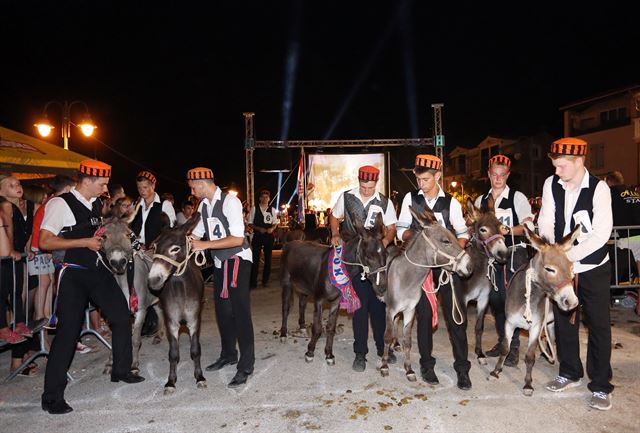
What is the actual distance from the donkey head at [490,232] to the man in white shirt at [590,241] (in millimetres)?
761

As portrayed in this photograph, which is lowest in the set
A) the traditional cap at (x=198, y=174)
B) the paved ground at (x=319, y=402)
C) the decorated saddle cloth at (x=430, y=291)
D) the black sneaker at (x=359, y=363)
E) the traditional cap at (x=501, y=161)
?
the paved ground at (x=319, y=402)

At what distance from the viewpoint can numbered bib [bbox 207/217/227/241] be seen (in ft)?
17.8

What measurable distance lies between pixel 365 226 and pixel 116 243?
295 centimetres

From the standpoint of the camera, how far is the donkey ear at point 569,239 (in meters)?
4.36

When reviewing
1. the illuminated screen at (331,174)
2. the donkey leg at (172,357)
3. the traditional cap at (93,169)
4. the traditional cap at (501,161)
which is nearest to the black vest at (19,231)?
the traditional cap at (93,169)

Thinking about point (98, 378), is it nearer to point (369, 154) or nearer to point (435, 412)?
point (435, 412)

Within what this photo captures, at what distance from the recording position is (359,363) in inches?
229

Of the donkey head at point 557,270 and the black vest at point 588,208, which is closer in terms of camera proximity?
the donkey head at point 557,270

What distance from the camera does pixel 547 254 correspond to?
4.52 metres

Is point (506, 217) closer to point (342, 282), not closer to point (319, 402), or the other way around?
point (342, 282)

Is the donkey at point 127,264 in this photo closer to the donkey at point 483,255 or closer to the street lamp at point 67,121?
the donkey at point 483,255

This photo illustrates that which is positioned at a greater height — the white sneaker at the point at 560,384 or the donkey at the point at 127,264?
the donkey at the point at 127,264

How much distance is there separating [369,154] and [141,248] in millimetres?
18968

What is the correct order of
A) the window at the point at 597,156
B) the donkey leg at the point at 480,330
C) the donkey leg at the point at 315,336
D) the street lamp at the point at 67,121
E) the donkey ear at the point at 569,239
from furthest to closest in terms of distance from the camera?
the window at the point at 597,156 → the street lamp at the point at 67,121 → the donkey leg at the point at 315,336 → the donkey leg at the point at 480,330 → the donkey ear at the point at 569,239
